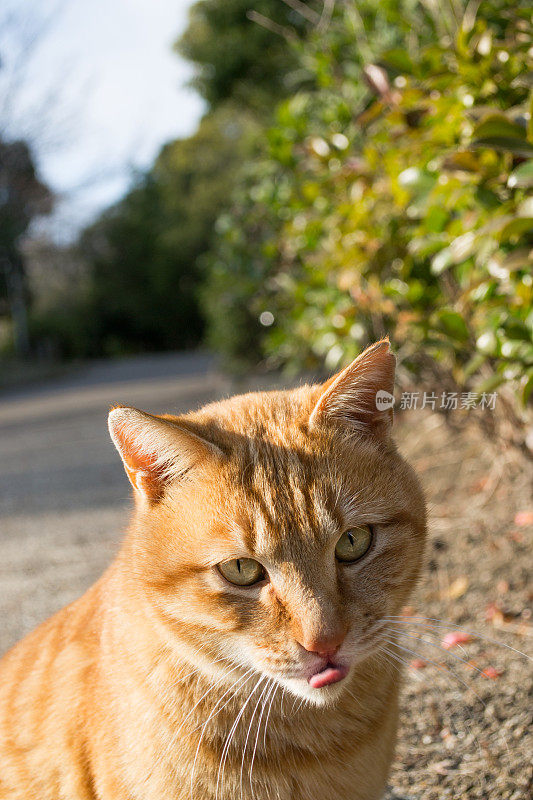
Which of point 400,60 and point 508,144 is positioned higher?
point 400,60

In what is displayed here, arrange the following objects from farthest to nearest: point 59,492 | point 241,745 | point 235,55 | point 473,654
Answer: point 235,55 < point 59,492 < point 473,654 < point 241,745

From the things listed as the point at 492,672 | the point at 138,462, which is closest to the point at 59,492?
the point at 492,672

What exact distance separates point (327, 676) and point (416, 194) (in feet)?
5.83

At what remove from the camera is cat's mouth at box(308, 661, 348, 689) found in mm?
1283

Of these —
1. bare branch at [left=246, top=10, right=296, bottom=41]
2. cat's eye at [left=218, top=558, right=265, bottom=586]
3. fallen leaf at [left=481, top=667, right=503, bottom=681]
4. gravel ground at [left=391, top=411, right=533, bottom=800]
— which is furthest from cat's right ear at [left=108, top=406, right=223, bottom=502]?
bare branch at [left=246, top=10, right=296, bottom=41]

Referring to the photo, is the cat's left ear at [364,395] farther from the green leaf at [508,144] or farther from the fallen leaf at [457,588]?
the fallen leaf at [457,588]

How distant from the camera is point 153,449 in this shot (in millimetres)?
1427

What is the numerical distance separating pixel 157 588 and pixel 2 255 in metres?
11.0

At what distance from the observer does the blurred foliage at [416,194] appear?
80.7 inches

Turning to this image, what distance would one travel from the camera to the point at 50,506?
5.41 meters

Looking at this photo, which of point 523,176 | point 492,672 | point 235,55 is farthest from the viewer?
point 235,55

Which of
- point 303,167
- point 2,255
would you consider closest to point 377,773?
point 303,167

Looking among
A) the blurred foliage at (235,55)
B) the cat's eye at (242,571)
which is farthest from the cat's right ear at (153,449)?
the blurred foliage at (235,55)

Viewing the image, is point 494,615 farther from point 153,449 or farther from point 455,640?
point 153,449
